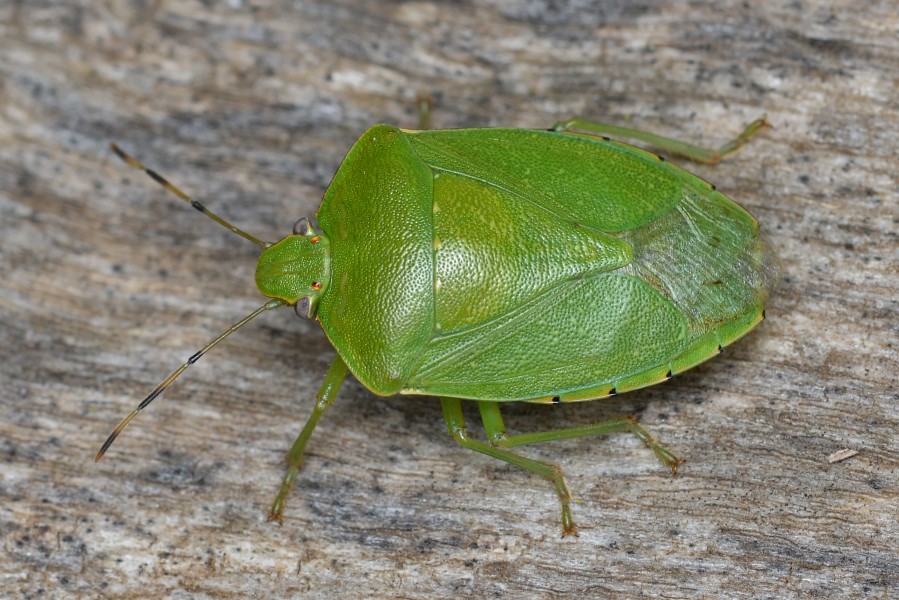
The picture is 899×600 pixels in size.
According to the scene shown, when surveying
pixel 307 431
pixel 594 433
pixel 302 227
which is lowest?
pixel 307 431

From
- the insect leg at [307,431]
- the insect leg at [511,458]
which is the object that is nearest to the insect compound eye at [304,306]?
the insect leg at [307,431]

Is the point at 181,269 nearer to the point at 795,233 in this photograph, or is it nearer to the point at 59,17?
the point at 59,17

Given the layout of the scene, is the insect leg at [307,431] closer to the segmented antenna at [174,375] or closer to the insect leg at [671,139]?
the segmented antenna at [174,375]

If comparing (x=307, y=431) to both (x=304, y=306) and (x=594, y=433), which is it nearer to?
(x=304, y=306)

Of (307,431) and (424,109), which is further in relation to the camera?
(424,109)

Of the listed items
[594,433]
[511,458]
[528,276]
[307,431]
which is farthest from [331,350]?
[594,433]
